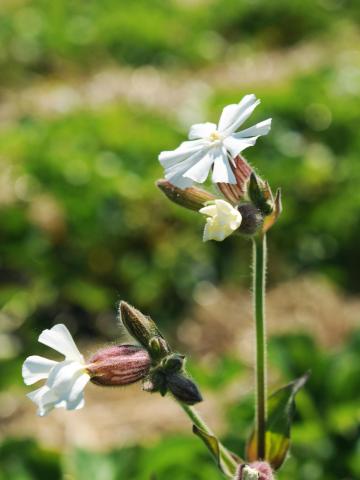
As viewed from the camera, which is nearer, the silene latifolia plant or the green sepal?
the silene latifolia plant

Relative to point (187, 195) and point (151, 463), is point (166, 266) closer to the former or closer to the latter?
point (151, 463)

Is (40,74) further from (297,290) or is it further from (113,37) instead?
(297,290)

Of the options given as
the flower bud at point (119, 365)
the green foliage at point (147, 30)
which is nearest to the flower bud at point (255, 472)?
the flower bud at point (119, 365)

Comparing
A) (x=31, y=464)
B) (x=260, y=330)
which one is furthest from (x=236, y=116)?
(x=31, y=464)

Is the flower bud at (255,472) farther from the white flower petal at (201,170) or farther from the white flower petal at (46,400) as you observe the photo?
the white flower petal at (201,170)

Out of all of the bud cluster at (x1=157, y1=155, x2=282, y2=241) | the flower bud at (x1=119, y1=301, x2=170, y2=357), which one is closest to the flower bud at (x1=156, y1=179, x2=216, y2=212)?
the bud cluster at (x1=157, y1=155, x2=282, y2=241)

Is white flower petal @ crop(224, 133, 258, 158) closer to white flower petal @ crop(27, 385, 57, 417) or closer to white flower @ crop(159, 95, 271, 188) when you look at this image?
white flower @ crop(159, 95, 271, 188)

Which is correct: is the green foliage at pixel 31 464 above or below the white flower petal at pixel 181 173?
below
